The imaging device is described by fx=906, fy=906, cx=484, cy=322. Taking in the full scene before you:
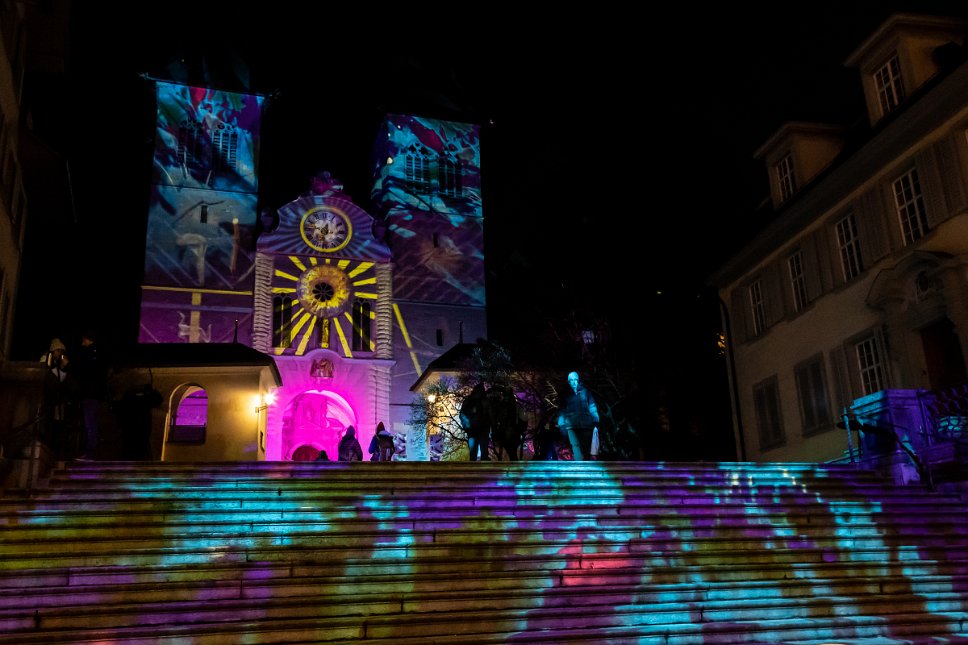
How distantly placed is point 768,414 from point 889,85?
9.43 metres

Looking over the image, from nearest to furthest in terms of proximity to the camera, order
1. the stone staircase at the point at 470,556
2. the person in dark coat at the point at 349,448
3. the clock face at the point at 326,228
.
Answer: the stone staircase at the point at 470,556 → the person in dark coat at the point at 349,448 → the clock face at the point at 326,228

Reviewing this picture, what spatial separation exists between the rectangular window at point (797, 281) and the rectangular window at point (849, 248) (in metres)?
1.62

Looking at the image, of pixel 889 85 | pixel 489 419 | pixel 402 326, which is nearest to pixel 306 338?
pixel 402 326

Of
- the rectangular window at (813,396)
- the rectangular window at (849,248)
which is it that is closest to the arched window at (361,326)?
the rectangular window at (813,396)

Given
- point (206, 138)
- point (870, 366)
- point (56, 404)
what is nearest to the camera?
point (56, 404)

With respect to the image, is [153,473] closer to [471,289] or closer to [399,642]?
[399,642]

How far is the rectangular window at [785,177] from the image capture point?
25.9 meters

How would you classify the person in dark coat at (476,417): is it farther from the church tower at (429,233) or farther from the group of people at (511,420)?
the church tower at (429,233)

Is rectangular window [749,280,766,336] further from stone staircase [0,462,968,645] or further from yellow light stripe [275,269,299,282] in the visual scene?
yellow light stripe [275,269,299,282]

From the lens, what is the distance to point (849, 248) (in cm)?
2295

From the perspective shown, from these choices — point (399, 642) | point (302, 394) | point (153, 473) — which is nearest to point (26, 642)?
point (399, 642)

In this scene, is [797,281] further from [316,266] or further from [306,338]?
[316,266]

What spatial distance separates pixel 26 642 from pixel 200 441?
85.8ft

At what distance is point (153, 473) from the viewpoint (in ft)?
41.0
